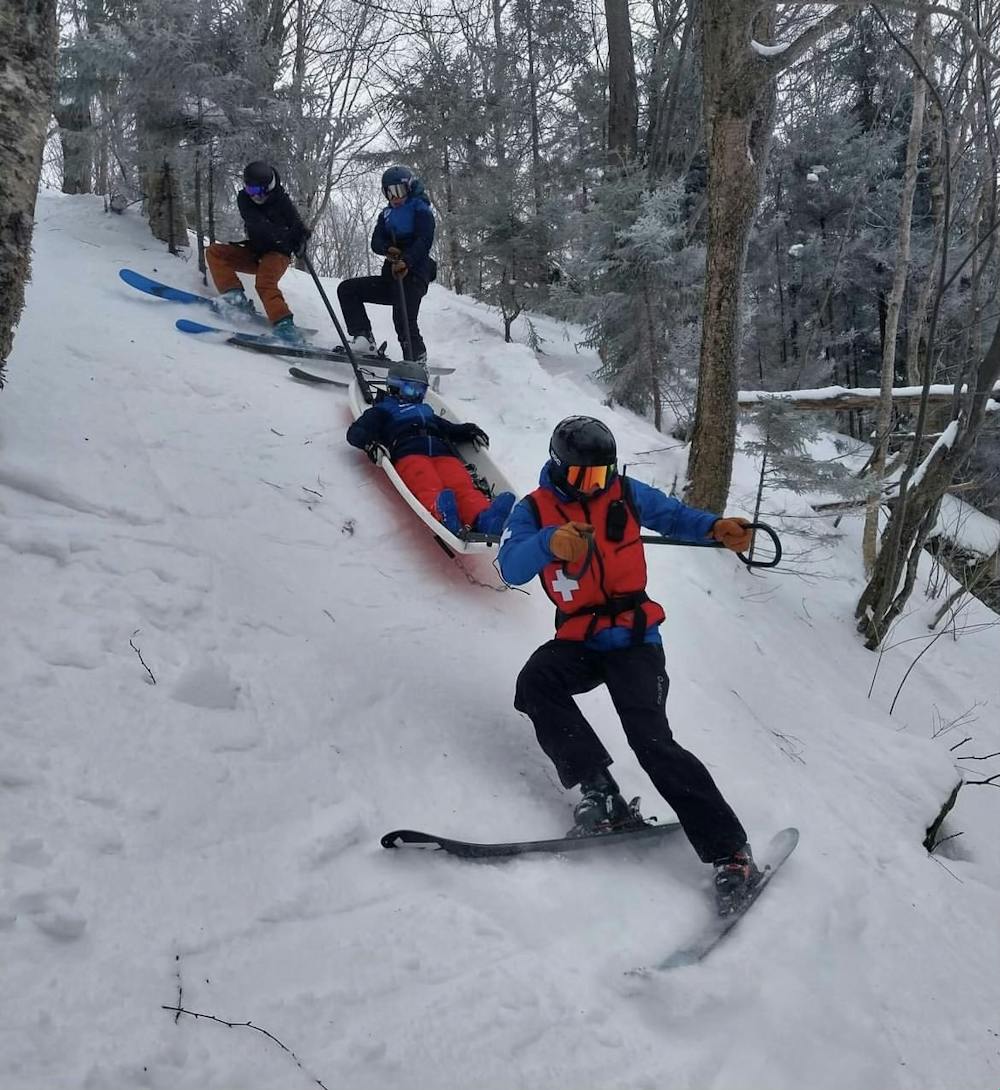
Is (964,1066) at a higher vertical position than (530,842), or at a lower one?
lower

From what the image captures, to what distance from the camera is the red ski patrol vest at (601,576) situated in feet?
9.93

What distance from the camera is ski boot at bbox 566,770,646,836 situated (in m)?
2.77

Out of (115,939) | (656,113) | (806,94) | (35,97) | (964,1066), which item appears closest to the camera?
(115,939)

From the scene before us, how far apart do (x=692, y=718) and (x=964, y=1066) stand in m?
1.82

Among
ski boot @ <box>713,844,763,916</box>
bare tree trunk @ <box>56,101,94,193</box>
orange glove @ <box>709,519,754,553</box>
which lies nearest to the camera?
ski boot @ <box>713,844,763,916</box>

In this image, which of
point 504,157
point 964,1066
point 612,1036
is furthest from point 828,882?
point 504,157

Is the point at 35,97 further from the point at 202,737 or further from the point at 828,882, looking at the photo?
the point at 828,882

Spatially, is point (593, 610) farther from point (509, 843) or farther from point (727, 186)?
point (727, 186)

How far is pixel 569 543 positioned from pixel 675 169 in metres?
12.0

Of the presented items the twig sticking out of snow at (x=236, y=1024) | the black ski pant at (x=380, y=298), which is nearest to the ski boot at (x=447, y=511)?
the twig sticking out of snow at (x=236, y=1024)

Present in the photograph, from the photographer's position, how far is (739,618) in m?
5.47

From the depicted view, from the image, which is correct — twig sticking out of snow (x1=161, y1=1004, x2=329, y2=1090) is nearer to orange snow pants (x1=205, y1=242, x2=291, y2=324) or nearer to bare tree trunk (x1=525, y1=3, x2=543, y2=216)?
orange snow pants (x1=205, y1=242, x2=291, y2=324)

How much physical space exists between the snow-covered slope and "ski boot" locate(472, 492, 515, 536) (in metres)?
0.31

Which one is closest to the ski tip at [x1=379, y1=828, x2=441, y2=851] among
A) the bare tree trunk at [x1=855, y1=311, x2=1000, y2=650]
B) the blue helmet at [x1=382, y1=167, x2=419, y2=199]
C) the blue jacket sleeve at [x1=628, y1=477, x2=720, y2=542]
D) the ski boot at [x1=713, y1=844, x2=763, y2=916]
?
the ski boot at [x1=713, y1=844, x2=763, y2=916]
